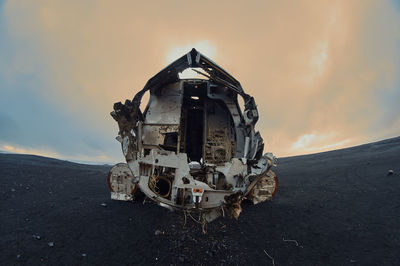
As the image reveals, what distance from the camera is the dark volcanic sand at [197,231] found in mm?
2480

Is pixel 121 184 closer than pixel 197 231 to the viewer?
No

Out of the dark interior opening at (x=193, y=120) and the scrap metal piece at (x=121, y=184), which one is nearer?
the scrap metal piece at (x=121, y=184)

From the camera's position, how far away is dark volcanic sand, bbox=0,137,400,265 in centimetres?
248

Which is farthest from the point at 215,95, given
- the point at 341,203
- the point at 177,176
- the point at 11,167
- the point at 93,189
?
the point at 11,167

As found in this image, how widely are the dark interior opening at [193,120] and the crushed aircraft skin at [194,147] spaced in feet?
0.09

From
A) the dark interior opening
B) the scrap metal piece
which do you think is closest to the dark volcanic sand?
the scrap metal piece

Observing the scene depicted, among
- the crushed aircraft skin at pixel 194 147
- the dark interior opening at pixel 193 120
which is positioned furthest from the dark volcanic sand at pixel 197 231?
the dark interior opening at pixel 193 120

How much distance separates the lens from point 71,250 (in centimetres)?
252

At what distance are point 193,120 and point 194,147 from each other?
32.3 inches

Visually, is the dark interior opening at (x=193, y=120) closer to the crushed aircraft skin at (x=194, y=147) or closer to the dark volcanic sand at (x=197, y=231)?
the crushed aircraft skin at (x=194, y=147)

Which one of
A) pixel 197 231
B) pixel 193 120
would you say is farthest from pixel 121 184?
pixel 193 120

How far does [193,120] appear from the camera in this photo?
5.82 metres

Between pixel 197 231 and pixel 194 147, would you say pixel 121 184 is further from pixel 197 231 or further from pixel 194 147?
pixel 194 147

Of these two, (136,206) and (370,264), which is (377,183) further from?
(136,206)
